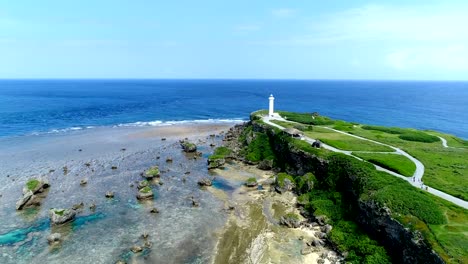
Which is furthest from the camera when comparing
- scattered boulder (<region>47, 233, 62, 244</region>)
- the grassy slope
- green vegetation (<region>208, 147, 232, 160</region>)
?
green vegetation (<region>208, 147, 232, 160</region>)

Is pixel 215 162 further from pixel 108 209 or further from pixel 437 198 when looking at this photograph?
pixel 437 198

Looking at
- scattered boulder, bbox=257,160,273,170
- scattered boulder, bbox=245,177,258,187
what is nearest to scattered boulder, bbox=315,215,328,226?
scattered boulder, bbox=245,177,258,187

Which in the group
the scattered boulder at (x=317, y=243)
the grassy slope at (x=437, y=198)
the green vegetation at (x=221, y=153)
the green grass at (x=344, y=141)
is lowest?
the scattered boulder at (x=317, y=243)

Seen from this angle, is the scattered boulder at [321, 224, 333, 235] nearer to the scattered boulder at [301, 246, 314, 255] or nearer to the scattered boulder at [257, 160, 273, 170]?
the scattered boulder at [301, 246, 314, 255]

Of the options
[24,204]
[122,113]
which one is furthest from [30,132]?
[24,204]

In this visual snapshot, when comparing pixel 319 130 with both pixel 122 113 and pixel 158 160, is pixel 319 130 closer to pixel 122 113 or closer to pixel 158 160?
pixel 158 160

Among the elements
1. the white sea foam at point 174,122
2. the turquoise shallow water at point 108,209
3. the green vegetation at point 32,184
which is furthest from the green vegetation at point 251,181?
the white sea foam at point 174,122

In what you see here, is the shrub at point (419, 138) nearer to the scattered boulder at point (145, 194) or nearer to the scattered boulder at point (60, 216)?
the scattered boulder at point (145, 194)
